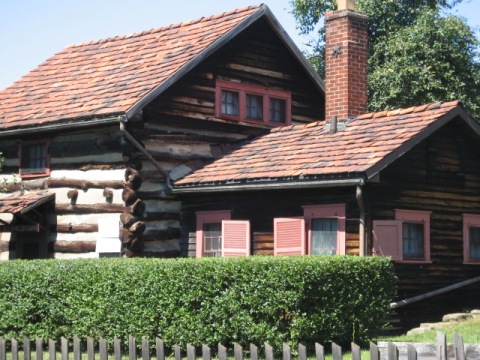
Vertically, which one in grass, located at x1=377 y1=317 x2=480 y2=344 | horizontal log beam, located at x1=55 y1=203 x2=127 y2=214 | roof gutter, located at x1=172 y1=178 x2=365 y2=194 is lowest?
grass, located at x1=377 y1=317 x2=480 y2=344

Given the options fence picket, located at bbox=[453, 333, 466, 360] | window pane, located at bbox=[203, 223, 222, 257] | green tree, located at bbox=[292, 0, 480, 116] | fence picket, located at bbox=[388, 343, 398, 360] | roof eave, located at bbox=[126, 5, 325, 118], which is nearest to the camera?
fence picket, located at bbox=[453, 333, 466, 360]

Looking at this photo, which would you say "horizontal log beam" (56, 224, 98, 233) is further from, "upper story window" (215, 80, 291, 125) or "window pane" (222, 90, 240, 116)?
"window pane" (222, 90, 240, 116)

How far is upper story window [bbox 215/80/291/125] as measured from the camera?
24141mm

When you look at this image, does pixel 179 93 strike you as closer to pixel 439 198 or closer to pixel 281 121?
pixel 281 121

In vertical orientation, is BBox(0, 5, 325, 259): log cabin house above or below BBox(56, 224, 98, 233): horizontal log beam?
above

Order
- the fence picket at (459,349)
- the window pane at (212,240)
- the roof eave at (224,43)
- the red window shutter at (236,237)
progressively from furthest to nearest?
the window pane at (212,240) < the roof eave at (224,43) < the red window shutter at (236,237) < the fence picket at (459,349)

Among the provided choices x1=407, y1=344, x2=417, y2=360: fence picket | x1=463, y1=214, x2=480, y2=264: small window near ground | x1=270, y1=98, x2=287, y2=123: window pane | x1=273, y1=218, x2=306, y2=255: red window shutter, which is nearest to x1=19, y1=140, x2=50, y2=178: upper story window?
x1=270, y1=98, x2=287, y2=123: window pane

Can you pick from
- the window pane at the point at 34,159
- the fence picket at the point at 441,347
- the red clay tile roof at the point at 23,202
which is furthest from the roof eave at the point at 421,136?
the fence picket at the point at 441,347

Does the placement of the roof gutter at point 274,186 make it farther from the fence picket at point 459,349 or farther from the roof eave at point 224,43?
the fence picket at point 459,349

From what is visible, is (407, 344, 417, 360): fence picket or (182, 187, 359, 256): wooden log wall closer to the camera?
(407, 344, 417, 360): fence picket

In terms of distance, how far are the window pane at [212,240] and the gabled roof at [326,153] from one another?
1036 mm

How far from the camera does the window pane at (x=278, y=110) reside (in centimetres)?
2545

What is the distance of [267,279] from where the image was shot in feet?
47.5

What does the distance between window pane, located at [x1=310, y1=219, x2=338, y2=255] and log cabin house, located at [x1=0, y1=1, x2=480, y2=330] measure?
3 centimetres
